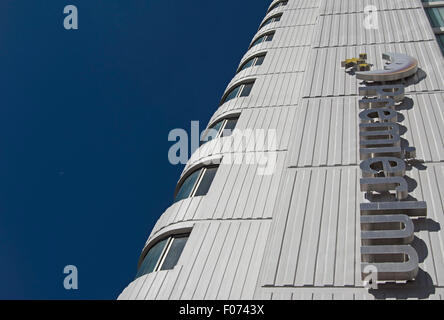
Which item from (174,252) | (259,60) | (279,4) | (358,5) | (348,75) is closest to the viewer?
(174,252)

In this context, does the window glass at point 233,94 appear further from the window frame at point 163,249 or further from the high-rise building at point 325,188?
the window frame at point 163,249

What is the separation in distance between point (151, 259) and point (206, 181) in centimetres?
321

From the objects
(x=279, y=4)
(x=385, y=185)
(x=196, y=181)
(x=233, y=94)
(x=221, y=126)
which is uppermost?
(x=279, y=4)

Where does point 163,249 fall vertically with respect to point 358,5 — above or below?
below

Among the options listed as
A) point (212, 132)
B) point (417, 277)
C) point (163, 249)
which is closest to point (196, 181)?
point (163, 249)

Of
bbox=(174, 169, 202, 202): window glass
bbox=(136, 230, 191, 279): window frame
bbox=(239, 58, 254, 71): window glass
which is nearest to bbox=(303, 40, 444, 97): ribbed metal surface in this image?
bbox=(174, 169, 202, 202): window glass

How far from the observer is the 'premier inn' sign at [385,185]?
8.55m

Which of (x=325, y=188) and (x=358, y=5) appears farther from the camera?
(x=358, y=5)

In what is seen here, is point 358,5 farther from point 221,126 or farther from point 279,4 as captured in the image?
point 279,4

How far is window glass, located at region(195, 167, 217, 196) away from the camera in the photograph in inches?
577

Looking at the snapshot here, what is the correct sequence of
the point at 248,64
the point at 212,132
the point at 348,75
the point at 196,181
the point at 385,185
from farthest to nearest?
the point at 248,64 → the point at 212,132 → the point at 348,75 → the point at 196,181 → the point at 385,185

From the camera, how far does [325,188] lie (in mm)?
11250

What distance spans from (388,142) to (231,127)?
756 centimetres

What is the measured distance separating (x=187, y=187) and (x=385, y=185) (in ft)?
22.5
